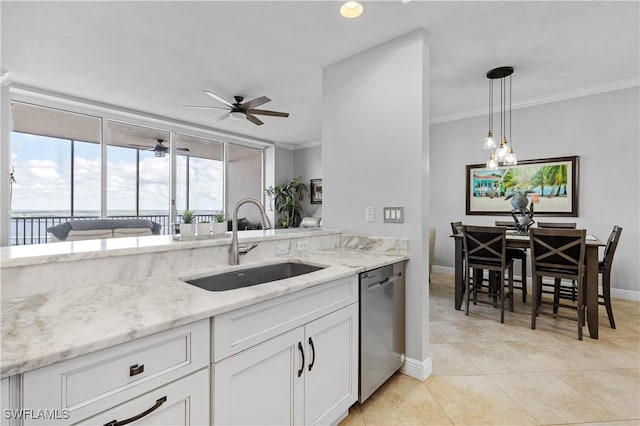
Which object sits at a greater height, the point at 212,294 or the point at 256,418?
→ the point at 212,294

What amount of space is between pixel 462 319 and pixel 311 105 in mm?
3498

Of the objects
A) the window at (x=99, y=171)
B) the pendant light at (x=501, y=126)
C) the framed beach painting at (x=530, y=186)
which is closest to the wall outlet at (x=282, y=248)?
the pendant light at (x=501, y=126)

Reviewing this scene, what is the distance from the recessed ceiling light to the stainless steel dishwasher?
1757 millimetres

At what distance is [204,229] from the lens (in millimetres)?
1825

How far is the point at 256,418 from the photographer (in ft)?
3.91

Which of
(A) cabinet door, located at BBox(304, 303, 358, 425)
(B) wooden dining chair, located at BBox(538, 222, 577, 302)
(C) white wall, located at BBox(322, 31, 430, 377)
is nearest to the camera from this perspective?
(A) cabinet door, located at BBox(304, 303, 358, 425)

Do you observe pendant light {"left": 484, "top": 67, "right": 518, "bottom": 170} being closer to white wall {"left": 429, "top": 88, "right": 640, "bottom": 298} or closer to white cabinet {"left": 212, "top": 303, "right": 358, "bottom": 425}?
white wall {"left": 429, "top": 88, "right": 640, "bottom": 298}

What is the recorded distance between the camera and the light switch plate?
227 cm

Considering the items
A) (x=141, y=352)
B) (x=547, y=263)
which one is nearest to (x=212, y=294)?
(x=141, y=352)

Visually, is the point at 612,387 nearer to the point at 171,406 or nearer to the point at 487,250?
the point at 487,250

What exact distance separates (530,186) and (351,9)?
12.2ft

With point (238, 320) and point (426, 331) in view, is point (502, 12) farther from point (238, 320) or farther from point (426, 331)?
point (238, 320)

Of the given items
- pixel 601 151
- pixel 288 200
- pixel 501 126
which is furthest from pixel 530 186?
pixel 288 200

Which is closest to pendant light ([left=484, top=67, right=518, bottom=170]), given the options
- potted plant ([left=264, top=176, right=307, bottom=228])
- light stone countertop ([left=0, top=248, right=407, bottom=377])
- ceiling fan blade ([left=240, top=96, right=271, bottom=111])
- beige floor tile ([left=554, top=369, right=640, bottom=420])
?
beige floor tile ([left=554, top=369, right=640, bottom=420])
